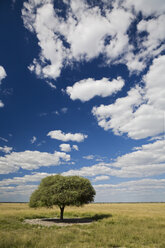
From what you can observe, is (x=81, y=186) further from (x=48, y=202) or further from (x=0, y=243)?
(x=0, y=243)

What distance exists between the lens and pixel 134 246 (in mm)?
14312

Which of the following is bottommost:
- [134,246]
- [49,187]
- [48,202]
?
[134,246]

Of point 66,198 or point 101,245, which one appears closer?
point 101,245

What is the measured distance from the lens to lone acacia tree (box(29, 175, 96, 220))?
33.0 m

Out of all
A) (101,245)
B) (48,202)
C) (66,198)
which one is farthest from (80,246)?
(48,202)

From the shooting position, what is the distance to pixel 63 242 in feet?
49.5

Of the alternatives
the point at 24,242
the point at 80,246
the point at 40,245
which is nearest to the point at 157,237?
the point at 80,246

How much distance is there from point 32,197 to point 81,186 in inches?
408

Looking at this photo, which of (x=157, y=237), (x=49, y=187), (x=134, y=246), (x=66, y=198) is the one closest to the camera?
(x=134, y=246)

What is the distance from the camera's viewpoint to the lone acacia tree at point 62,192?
33.0 meters

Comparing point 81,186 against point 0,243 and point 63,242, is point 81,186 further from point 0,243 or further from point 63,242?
point 0,243

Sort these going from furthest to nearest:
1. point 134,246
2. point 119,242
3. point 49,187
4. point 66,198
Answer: point 49,187
point 66,198
point 119,242
point 134,246

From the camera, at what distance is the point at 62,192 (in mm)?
33500

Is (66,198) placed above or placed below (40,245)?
above
